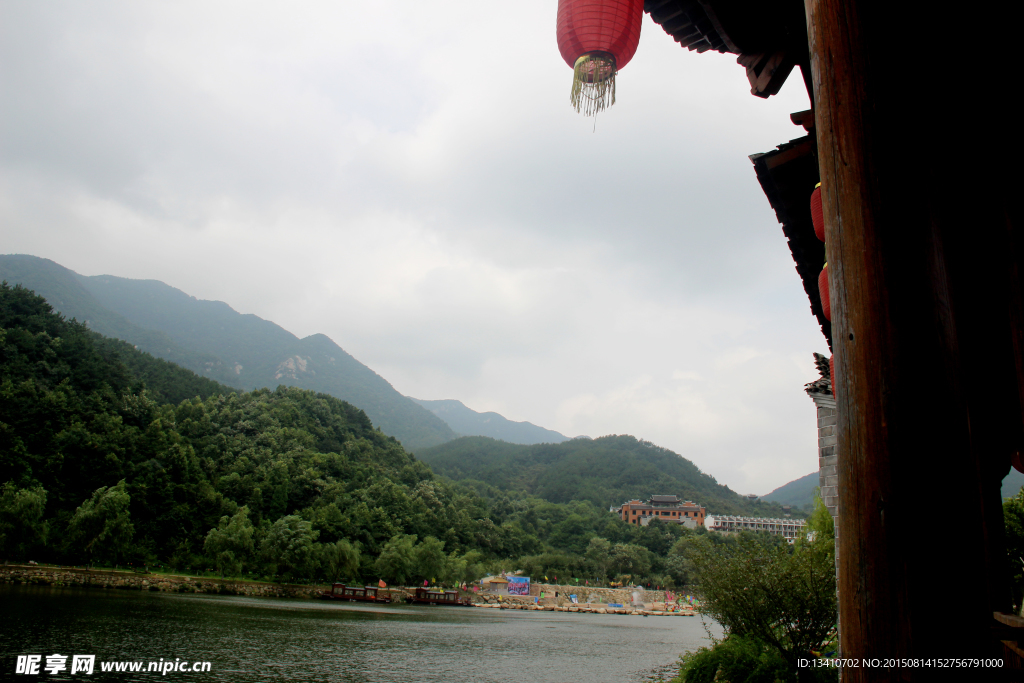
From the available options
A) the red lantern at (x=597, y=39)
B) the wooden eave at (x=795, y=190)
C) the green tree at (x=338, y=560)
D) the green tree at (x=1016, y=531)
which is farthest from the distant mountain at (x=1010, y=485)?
the green tree at (x=338, y=560)

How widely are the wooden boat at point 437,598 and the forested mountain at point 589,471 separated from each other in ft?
142

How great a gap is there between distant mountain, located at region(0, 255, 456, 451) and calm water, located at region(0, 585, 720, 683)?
104395 mm

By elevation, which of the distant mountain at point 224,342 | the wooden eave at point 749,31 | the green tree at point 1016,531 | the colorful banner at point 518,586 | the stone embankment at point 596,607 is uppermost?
the distant mountain at point 224,342

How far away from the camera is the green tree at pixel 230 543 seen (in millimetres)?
31812

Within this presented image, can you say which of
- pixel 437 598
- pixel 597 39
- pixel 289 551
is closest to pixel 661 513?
pixel 437 598

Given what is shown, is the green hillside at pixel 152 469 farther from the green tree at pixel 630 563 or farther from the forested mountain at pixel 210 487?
the green tree at pixel 630 563

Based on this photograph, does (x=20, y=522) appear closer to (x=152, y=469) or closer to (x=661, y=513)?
(x=152, y=469)

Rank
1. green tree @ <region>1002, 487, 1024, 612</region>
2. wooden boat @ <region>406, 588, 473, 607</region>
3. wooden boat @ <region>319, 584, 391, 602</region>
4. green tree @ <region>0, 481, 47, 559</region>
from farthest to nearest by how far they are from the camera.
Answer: wooden boat @ <region>406, 588, 473, 607</region>, wooden boat @ <region>319, 584, 391, 602</region>, green tree @ <region>0, 481, 47, 559</region>, green tree @ <region>1002, 487, 1024, 612</region>

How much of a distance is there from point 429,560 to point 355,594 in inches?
278

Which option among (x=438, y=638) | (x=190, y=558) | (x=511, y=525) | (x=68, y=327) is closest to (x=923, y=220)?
(x=438, y=638)

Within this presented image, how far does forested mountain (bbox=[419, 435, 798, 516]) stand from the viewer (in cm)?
9272

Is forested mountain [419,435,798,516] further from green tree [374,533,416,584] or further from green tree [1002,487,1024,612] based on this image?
green tree [1002,487,1024,612]

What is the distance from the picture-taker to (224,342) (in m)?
156

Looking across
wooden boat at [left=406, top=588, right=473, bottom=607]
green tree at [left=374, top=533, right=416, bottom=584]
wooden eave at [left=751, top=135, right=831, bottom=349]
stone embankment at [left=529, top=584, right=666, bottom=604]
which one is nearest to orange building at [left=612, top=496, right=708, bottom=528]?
stone embankment at [left=529, top=584, right=666, bottom=604]
